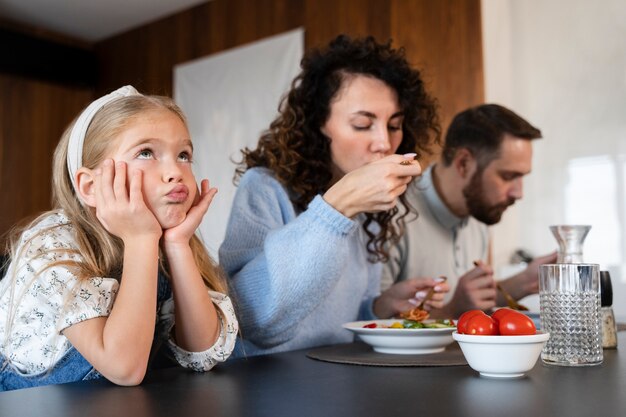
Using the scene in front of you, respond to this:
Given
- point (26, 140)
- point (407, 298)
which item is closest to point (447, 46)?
point (407, 298)

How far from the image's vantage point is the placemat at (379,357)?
1098 mm

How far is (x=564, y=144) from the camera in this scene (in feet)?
11.2

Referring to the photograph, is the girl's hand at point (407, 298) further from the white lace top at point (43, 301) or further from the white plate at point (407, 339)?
the white lace top at point (43, 301)

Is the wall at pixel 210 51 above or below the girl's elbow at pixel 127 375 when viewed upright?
above

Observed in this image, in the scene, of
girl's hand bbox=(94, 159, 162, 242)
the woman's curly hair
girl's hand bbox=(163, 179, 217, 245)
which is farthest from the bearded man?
girl's hand bbox=(94, 159, 162, 242)

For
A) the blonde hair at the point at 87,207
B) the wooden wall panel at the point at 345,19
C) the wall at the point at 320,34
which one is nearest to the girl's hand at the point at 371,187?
the blonde hair at the point at 87,207

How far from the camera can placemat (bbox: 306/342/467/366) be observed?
1.10 meters

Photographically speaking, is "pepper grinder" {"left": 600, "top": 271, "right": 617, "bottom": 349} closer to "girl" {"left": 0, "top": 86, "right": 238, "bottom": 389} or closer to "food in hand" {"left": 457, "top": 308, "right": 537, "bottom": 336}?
"food in hand" {"left": 457, "top": 308, "right": 537, "bottom": 336}

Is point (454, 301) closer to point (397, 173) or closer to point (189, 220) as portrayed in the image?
point (397, 173)

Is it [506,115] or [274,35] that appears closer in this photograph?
[506,115]

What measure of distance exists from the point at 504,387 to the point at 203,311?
471 mm

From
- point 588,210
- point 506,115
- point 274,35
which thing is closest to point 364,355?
point 506,115

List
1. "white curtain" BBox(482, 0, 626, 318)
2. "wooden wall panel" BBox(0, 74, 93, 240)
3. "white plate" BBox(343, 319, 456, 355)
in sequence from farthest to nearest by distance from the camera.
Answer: "wooden wall panel" BBox(0, 74, 93, 240), "white curtain" BBox(482, 0, 626, 318), "white plate" BBox(343, 319, 456, 355)

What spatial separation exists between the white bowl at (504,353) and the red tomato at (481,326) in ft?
0.09
